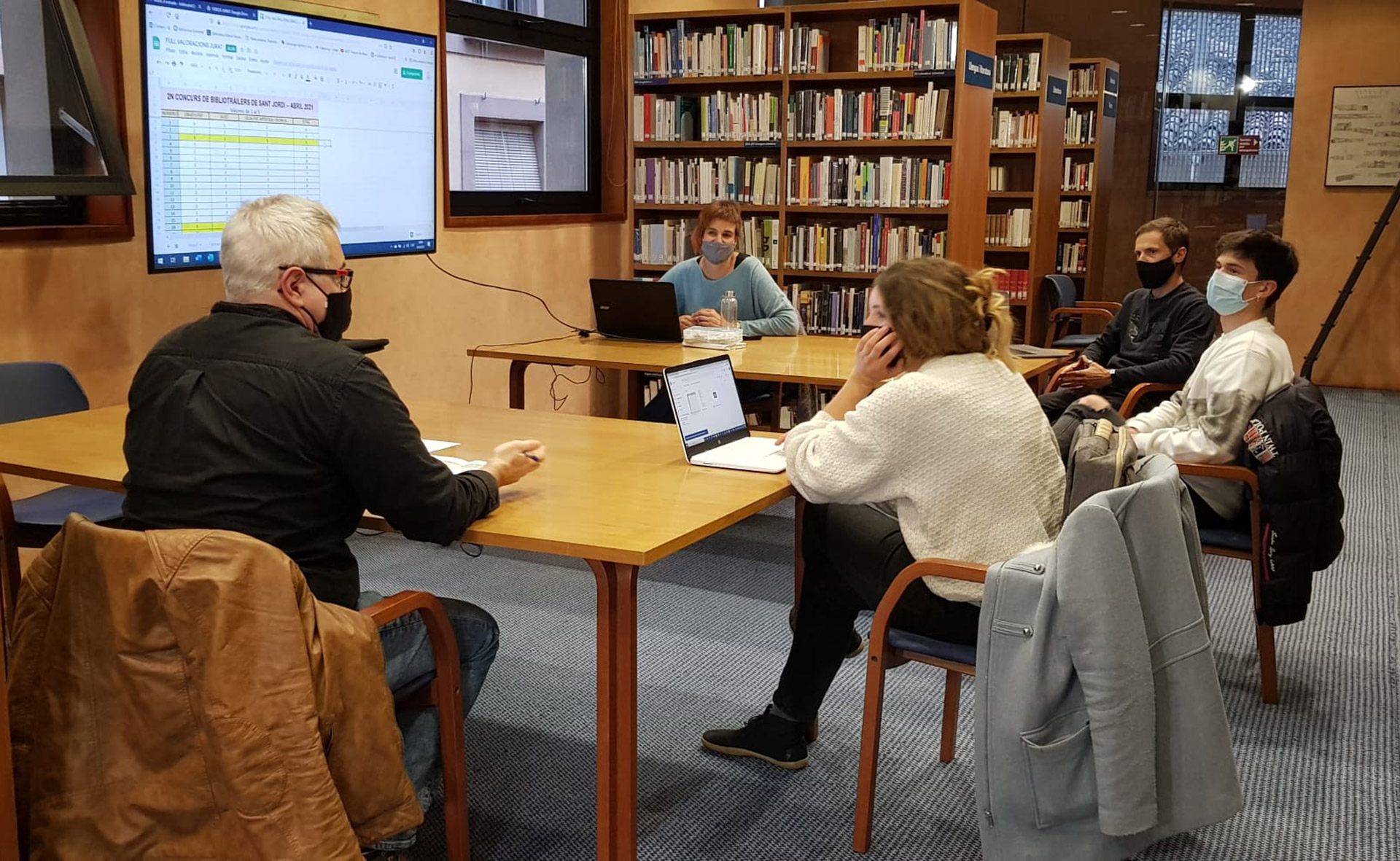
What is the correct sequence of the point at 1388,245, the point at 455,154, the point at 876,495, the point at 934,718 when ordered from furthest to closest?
1. the point at 1388,245
2. the point at 455,154
3. the point at 934,718
4. the point at 876,495

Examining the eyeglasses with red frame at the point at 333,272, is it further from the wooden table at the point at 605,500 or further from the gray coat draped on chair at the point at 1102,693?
the gray coat draped on chair at the point at 1102,693

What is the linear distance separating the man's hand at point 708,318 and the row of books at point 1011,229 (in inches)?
144

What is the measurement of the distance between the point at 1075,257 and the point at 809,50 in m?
3.61

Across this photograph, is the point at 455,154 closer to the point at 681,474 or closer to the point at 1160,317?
the point at 1160,317

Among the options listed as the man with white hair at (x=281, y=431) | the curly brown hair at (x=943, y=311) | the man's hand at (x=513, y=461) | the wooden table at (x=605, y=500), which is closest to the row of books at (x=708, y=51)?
the wooden table at (x=605, y=500)

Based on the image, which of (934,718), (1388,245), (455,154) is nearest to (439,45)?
(455,154)

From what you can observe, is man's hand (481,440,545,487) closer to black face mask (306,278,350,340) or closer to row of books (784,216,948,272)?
black face mask (306,278,350,340)

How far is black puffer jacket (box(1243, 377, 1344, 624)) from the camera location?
9.23 ft

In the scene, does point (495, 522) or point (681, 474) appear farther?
point (681, 474)

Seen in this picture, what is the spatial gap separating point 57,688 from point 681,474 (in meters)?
1.20

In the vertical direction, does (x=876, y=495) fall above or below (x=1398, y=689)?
above

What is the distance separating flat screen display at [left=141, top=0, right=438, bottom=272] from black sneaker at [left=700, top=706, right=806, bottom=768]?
7.96 ft

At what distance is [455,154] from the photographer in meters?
5.69

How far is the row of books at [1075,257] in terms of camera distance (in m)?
8.72
